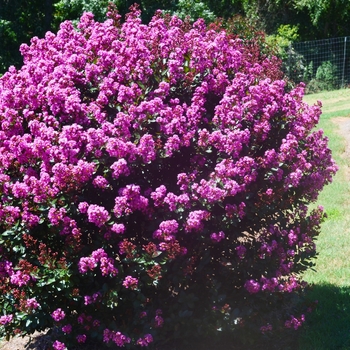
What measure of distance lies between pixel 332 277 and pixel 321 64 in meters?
19.3

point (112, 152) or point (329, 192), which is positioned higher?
point (112, 152)

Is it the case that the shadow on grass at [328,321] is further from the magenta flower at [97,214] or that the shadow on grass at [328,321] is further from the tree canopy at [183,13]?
the tree canopy at [183,13]

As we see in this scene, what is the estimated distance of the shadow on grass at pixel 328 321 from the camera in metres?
4.57

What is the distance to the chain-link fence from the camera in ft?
75.9

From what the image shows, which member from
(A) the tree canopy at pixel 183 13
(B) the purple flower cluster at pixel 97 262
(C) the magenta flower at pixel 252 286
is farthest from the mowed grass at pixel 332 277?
(A) the tree canopy at pixel 183 13

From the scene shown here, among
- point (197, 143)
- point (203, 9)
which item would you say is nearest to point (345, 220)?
point (197, 143)

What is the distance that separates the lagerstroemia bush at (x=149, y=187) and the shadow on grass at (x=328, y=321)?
0.77 feet

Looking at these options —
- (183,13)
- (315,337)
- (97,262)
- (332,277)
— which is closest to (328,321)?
(315,337)

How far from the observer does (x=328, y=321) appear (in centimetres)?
490

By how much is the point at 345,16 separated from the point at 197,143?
23753mm

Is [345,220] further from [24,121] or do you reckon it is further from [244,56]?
[24,121]

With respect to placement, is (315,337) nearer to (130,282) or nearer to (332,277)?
(332,277)

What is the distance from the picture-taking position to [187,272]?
12.5 ft

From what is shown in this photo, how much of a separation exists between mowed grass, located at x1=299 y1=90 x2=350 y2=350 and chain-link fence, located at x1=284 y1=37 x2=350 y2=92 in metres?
13.9
